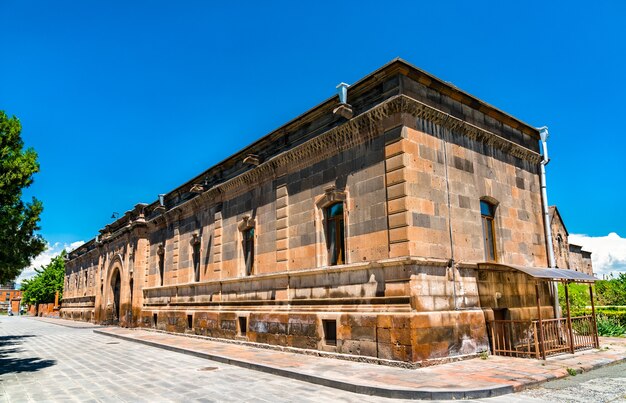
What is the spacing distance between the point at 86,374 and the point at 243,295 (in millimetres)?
6700

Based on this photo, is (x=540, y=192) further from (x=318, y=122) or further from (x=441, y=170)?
(x=318, y=122)

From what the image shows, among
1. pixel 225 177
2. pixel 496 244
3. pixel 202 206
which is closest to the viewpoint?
pixel 496 244

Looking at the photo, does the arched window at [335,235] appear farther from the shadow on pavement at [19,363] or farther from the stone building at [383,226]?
the shadow on pavement at [19,363]

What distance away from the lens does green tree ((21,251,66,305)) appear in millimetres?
60656

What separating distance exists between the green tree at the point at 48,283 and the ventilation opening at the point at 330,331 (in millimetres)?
56890

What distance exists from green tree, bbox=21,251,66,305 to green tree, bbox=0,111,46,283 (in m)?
46.8

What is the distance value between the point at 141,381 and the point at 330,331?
5.31 m

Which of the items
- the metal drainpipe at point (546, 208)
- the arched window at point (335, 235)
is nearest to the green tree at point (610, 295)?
the metal drainpipe at point (546, 208)

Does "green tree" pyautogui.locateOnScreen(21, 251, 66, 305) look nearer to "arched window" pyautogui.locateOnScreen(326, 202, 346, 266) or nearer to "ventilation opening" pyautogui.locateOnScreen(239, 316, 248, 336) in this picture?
"ventilation opening" pyautogui.locateOnScreen(239, 316, 248, 336)

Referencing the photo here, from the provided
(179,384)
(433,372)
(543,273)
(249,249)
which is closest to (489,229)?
(543,273)

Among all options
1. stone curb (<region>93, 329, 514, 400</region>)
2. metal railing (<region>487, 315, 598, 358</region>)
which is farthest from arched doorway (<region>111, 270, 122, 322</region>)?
A: metal railing (<region>487, 315, 598, 358</region>)

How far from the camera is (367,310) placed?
11.9 metres

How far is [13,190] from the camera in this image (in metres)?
15.3

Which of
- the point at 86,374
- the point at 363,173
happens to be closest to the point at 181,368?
the point at 86,374
